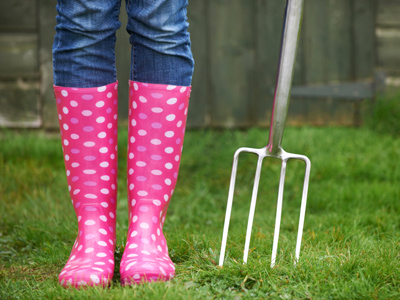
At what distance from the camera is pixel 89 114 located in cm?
103

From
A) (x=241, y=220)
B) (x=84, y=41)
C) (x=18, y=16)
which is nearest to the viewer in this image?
(x=84, y=41)

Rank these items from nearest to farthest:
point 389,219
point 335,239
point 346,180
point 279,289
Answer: point 279,289, point 335,239, point 389,219, point 346,180

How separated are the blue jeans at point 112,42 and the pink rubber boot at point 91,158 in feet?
0.13

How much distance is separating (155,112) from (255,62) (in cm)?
187

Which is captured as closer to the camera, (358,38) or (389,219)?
(389,219)

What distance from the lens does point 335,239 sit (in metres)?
1.22

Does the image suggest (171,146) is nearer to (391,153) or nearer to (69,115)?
(69,115)

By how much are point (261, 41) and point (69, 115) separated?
76.8 inches

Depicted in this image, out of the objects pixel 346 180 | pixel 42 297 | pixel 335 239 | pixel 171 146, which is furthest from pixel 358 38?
pixel 42 297

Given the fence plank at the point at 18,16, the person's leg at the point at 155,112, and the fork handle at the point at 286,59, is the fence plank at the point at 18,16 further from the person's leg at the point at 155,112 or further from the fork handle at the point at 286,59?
the fork handle at the point at 286,59

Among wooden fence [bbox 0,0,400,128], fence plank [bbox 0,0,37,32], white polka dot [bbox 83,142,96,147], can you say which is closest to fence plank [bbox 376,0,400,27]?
wooden fence [bbox 0,0,400,128]

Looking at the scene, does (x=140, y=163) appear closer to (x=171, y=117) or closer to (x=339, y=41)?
(x=171, y=117)

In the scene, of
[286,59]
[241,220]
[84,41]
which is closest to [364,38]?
[241,220]

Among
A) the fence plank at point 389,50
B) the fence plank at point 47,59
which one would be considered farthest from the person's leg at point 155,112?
the fence plank at point 389,50
